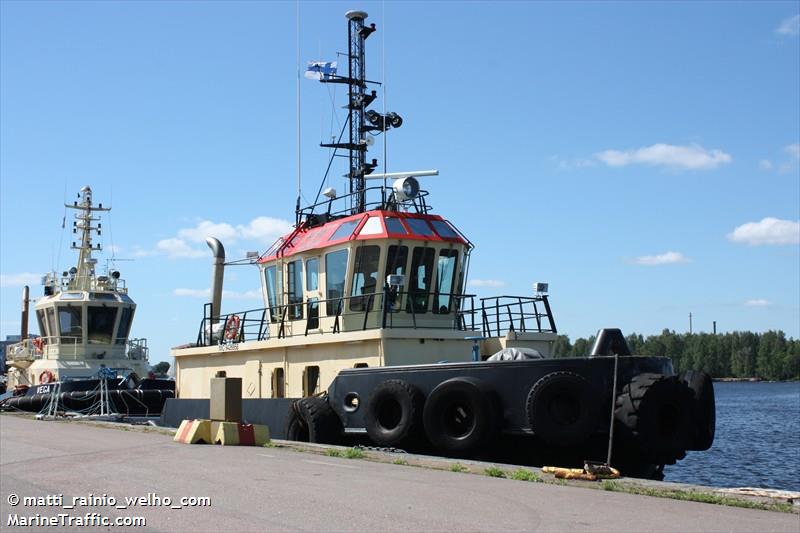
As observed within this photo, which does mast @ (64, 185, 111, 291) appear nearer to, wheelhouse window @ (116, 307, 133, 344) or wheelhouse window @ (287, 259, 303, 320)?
wheelhouse window @ (116, 307, 133, 344)

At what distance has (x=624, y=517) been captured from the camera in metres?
8.20

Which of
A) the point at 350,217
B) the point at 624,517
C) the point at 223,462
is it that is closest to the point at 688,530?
the point at 624,517

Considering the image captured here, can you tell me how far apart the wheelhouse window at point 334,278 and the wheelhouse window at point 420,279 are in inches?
49.0

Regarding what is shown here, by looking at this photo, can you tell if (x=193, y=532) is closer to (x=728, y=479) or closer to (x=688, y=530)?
(x=688, y=530)

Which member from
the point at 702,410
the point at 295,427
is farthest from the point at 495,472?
the point at 295,427

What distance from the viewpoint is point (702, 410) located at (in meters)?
12.5

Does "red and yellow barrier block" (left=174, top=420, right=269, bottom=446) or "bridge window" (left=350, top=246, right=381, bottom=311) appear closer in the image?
"red and yellow barrier block" (left=174, top=420, right=269, bottom=446)

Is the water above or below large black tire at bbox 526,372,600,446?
below

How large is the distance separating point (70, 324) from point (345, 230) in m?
22.5

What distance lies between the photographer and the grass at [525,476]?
10664 mm

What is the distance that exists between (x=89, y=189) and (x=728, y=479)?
27.5 meters

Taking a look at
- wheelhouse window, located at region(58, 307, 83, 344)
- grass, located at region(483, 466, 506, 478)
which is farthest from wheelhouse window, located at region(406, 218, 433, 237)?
wheelhouse window, located at region(58, 307, 83, 344)

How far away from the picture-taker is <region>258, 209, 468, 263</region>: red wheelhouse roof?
1619cm

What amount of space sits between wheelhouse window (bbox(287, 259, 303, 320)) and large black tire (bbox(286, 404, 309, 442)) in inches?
103
